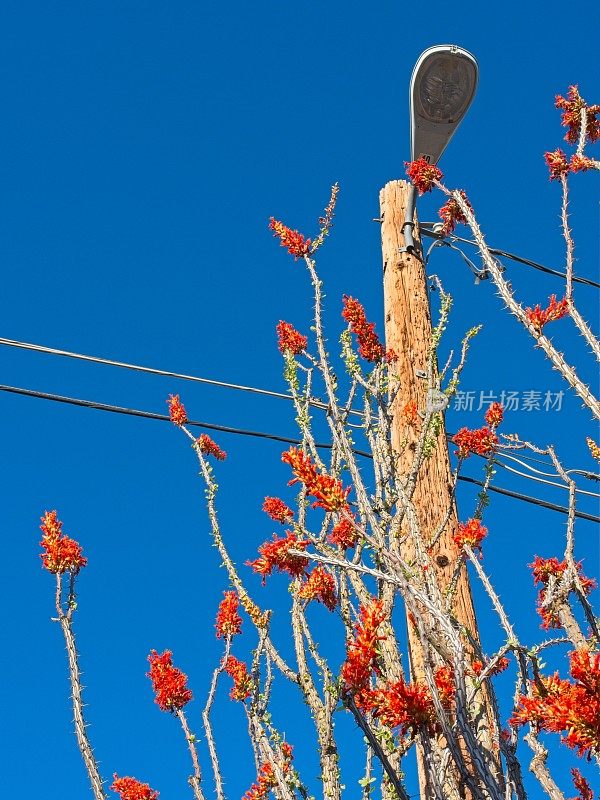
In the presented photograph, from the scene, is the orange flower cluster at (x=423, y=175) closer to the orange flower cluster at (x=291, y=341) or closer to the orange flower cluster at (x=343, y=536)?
the orange flower cluster at (x=291, y=341)

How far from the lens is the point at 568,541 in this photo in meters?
3.32

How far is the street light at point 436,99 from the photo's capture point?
5.57 metres

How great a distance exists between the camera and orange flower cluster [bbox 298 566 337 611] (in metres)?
3.65

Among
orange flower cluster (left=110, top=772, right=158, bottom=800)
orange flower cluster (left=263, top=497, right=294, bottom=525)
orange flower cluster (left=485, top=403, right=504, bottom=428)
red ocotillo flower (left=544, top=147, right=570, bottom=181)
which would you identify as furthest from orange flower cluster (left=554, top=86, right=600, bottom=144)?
orange flower cluster (left=110, top=772, right=158, bottom=800)

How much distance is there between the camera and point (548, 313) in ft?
12.7

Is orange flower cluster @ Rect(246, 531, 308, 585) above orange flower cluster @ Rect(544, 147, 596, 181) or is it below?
below

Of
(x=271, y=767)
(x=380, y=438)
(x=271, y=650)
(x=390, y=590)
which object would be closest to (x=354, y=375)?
(x=380, y=438)

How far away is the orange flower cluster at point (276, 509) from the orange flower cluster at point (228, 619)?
1.73ft

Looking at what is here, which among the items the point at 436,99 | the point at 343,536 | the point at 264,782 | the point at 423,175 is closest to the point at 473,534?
the point at 343,536

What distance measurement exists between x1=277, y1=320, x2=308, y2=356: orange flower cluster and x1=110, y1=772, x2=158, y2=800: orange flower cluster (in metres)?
2.28

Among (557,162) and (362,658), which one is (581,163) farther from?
(362,658)

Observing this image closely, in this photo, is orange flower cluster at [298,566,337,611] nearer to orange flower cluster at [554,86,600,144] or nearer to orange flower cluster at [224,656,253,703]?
orange flower cluster at [224,656,253,703]

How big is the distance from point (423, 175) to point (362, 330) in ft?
4.01

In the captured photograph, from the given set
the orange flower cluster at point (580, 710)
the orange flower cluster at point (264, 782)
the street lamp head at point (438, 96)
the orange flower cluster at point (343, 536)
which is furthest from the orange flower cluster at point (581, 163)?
the orange flower cluster at point (264, 782)
